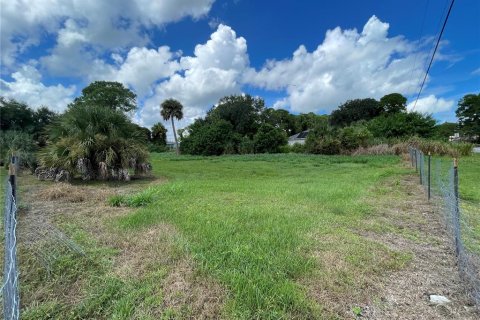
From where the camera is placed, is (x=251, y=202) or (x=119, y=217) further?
(x=251, y=202)

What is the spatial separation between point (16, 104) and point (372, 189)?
2163 centimetres

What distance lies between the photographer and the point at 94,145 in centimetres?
785

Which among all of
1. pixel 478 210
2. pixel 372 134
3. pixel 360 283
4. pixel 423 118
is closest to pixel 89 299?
pixel 360 283

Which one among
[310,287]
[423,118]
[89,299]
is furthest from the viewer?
[423,118]

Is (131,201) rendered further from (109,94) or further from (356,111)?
(356,111)

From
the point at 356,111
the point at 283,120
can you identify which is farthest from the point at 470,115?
the point at 283,120

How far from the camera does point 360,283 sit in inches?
96.0

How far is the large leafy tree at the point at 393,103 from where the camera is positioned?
4591 cm

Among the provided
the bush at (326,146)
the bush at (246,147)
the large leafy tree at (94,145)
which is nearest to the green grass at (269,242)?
the large leafy tree at (94,145)

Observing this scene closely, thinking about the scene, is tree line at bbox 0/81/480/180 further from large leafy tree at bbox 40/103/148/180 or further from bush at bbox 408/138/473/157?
bush at bbox 408/138/473/157

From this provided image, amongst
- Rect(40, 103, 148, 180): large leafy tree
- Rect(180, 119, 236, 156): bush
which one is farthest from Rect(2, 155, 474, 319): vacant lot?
Rect(180, 119, 236, 156): bush

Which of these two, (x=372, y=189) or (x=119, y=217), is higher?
(x=119, y=217)

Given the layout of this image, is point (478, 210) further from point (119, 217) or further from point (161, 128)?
point (161, 128)

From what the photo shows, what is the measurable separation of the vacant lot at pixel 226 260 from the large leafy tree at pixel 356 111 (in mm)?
44434
